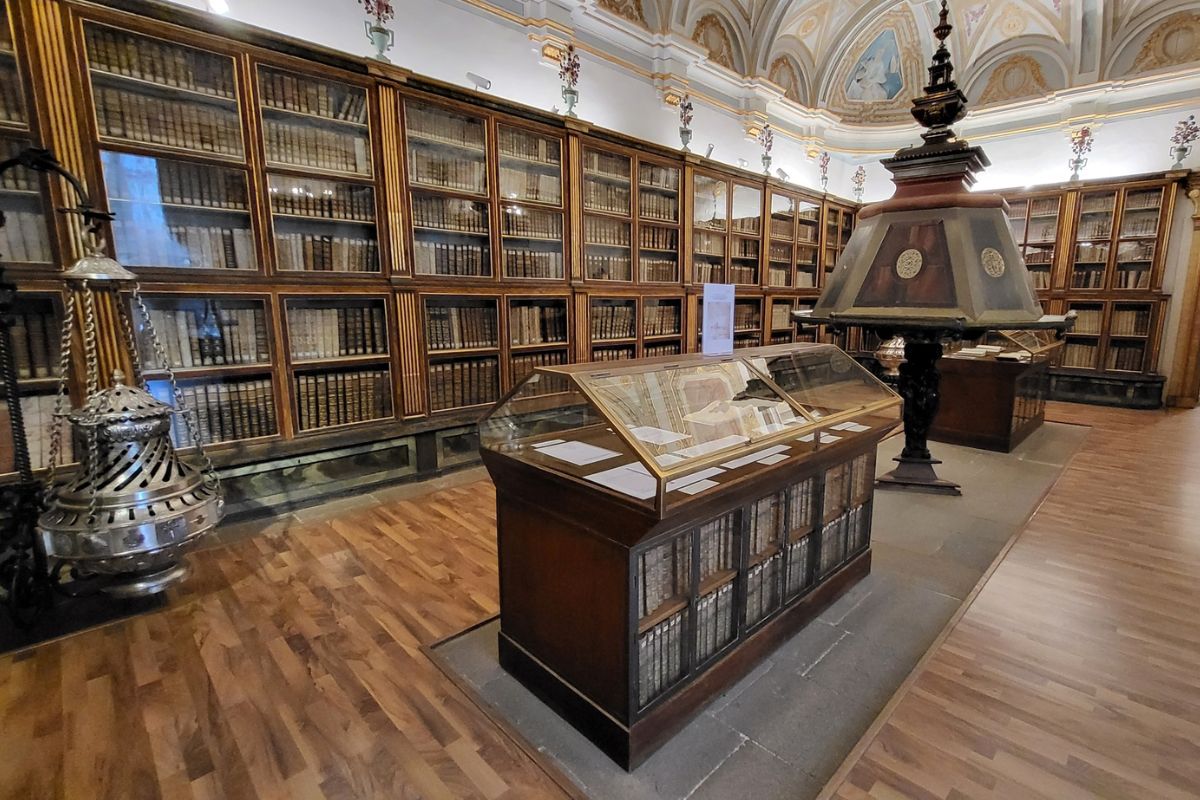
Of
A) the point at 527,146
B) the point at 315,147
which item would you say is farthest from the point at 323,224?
the point at 527,146

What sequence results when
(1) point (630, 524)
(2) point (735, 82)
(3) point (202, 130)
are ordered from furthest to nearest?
(2) point (735, 82), (3) point (202, 130), (1) point (630, 524)

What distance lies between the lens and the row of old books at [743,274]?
641 centimetres

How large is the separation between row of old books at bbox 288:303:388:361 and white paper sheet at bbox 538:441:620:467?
7.70 ft

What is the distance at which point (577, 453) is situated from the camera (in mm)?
1801

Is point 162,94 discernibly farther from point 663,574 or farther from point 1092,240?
A: point 1092,240

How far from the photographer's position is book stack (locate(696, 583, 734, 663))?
1693mm

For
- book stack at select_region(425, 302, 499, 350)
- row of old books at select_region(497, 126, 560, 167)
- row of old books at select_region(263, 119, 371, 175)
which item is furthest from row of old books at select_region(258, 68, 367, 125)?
book stack at select_region(425, 302, 499, 350)

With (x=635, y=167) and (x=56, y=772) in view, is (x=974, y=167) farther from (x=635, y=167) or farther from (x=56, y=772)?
(x=56, y=772)

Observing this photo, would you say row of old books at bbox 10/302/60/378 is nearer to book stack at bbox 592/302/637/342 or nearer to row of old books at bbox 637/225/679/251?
book stack at bbox 592/302/637/342

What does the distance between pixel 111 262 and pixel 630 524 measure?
8.18 feet

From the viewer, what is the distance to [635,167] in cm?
502

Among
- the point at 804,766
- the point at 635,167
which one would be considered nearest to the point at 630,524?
the point at 804,766

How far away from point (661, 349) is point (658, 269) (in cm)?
85

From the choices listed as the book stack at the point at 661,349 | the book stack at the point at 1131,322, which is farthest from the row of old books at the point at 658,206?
the book stack at the point at 1131,322
